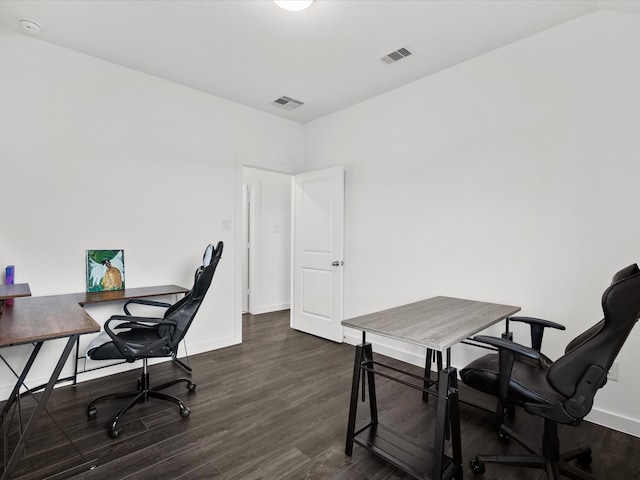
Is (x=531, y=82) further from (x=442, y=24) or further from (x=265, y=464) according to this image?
(x=265, y=464)

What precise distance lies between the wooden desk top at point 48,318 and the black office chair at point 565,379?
2061 millimetres

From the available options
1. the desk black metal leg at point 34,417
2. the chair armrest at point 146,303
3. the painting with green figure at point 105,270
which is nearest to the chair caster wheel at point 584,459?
the desk black metal leg at point 34,417

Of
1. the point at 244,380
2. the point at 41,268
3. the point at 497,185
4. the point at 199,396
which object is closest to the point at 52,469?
the point at 199,396

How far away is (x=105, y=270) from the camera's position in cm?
296

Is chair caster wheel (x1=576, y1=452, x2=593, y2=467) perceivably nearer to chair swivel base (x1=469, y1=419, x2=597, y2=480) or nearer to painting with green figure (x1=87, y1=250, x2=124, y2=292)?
chair swivel base (x1=469, y1=419, x2=597, y2=480)

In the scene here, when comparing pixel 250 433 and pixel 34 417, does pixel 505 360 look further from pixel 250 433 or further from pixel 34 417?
pixel 34 417

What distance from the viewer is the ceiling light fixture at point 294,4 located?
216 centimetres

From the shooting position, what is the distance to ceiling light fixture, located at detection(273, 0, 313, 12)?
2.16 metres

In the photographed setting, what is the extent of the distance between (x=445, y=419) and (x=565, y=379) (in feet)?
1.87

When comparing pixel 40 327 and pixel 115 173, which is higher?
pixel 115 173

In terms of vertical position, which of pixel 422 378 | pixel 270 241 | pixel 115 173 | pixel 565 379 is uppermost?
pixel 115 173

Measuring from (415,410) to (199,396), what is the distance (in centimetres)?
169

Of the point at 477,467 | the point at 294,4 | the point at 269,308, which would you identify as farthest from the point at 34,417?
the point at 269,308

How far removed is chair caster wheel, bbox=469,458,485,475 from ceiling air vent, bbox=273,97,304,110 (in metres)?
3.71
